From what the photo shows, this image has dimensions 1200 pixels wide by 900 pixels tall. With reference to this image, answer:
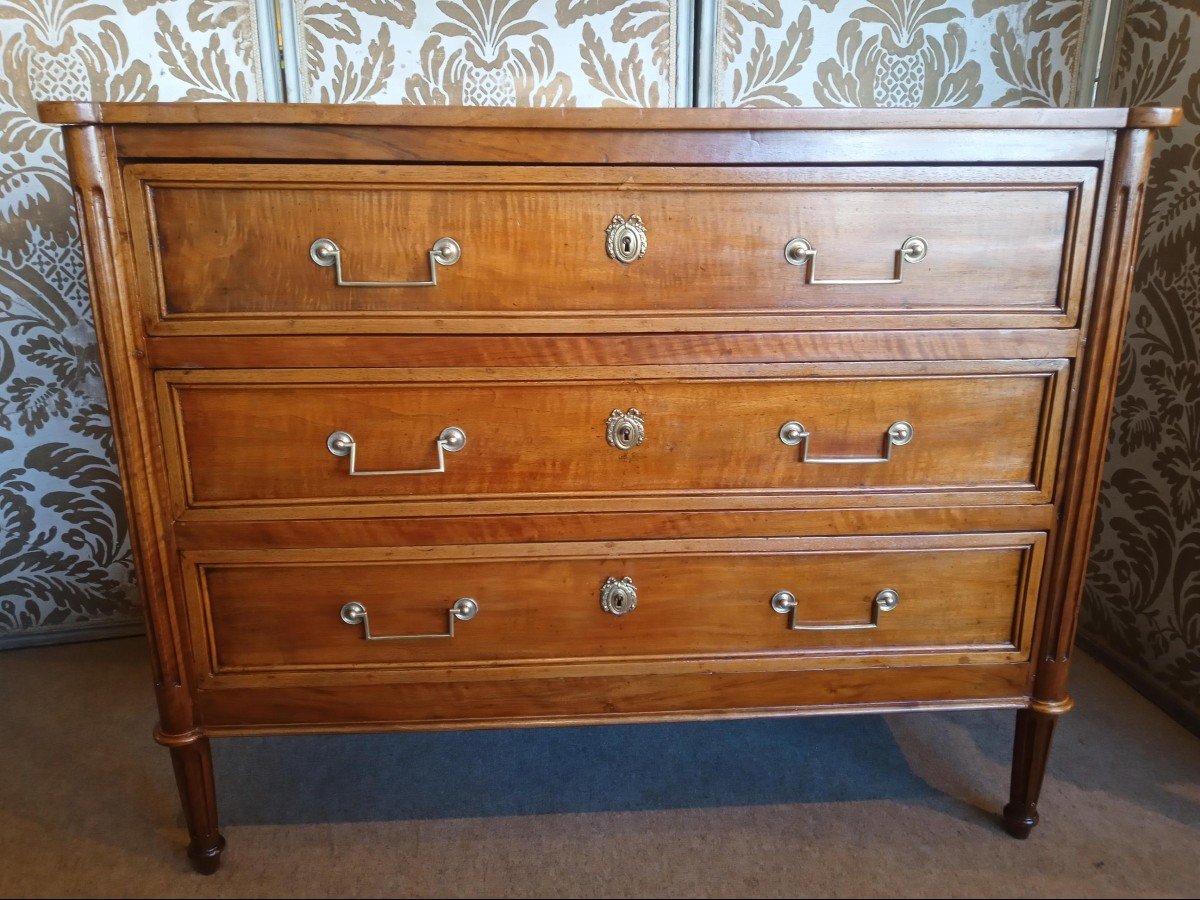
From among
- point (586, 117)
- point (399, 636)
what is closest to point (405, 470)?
point (399, 636)

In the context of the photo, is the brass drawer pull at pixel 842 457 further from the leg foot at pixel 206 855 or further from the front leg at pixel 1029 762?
the leg foot at pixel 206 855

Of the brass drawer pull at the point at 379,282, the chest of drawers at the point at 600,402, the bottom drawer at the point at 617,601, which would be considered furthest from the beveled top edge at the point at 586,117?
the bottom drawer at the point at 617,601

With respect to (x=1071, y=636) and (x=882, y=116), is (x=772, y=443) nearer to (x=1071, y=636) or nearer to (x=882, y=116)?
(x=882, y=116)

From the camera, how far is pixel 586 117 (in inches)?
40.9

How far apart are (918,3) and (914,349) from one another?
100cm

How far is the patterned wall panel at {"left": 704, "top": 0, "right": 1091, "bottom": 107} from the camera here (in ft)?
5.61

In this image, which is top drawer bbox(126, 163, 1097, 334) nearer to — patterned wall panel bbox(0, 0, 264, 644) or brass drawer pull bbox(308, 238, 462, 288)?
brass drawer pull bbox(308, 238, 462, 288)

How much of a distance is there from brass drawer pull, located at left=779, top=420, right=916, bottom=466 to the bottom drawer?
121mm

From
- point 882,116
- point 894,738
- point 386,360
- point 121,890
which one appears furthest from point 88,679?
point 882,116

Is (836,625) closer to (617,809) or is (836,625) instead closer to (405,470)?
(617,809)

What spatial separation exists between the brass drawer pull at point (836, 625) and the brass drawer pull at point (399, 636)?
0.45 metres

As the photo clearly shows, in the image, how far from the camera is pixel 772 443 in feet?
3.88

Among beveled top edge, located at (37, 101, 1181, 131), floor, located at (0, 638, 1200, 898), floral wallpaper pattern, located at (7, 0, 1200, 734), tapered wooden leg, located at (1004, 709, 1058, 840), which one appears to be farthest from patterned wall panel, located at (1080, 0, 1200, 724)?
beveled top edge, located at (37, 101, 1181, 131)

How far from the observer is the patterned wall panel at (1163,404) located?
161 cm
